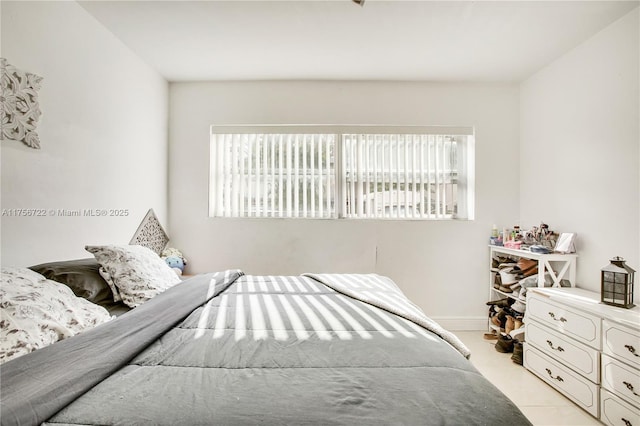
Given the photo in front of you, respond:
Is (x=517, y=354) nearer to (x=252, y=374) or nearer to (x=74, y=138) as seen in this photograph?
(x=252, y=374)

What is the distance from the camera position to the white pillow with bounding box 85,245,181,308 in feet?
5.83

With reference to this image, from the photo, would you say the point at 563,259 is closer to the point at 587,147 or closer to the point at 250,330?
the point at 587,147

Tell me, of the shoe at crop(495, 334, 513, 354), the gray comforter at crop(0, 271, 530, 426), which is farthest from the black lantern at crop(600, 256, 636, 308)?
the gray comforter at crop(0, 271, 530, 426)

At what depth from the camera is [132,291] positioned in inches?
70.0

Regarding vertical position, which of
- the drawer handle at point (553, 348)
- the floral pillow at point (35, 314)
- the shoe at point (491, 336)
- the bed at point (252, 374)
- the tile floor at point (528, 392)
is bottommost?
the tile floor at point (528, 392)

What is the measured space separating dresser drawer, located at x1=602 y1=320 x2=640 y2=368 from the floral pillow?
110 inches

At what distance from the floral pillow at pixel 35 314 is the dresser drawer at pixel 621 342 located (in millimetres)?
2783

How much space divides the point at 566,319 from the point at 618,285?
1.25 ft

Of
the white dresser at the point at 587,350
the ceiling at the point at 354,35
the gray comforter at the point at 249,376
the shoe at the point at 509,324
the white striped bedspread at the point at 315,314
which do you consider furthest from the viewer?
the shoe at the point at 509,324

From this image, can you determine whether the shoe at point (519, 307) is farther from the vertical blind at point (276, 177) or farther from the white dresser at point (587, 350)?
the vertical blind at point (276, 177)

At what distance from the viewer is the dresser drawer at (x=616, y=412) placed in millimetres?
1714

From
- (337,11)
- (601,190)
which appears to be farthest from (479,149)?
(337,11)

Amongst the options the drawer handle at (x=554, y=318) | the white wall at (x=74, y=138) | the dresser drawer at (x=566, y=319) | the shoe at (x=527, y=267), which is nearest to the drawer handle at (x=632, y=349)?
the dresser drawer at (x=566, y=319)

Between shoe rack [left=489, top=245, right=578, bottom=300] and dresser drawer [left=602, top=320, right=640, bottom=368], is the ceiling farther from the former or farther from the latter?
dresser drawer [left=602, top=320, right=640, bottom=368]
